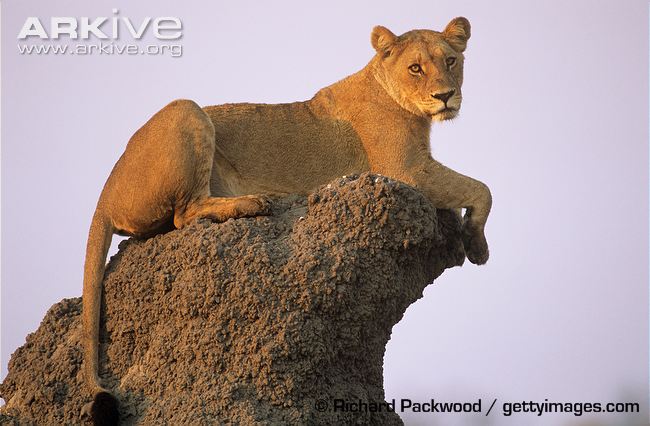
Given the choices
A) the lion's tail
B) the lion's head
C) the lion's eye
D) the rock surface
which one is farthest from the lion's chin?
the lion's tail

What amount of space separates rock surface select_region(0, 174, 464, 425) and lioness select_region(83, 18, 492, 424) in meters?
0.25

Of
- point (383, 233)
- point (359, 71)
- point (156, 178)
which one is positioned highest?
point (359, 71)

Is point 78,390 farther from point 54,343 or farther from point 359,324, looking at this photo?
point 359,324

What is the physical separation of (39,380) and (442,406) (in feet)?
10.5

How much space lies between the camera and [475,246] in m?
10.1

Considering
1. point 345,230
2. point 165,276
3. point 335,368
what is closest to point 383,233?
point 345,230

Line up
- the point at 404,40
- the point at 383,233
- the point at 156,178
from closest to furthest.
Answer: the point at 383,233, the point at 156,178, the point at 404,40

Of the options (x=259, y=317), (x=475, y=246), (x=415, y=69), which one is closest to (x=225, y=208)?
(x=259, y=317)

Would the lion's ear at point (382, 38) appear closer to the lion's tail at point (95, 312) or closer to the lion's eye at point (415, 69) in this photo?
the lion's eye at point (415, 69)

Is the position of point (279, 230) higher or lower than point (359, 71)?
lower

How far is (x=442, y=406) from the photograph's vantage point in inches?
404

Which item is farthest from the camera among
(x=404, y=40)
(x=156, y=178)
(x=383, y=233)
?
(x=404, y=40)

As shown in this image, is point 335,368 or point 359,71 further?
point 359,71

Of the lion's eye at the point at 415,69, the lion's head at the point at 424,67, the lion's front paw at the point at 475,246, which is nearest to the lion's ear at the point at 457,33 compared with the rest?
the lion's head at the point at 424,67
